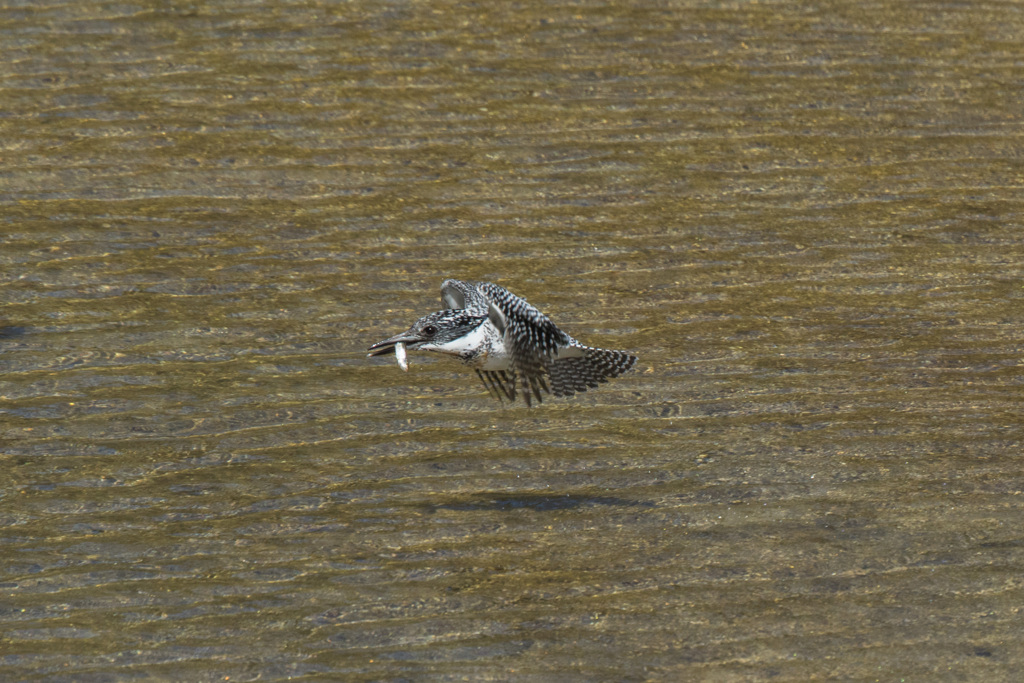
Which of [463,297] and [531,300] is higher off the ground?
[463,297]

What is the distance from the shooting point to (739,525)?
4.81 metres

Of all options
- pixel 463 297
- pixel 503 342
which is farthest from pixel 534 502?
pixel 463 297

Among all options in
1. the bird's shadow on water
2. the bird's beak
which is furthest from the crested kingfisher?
the bird's shadow on water

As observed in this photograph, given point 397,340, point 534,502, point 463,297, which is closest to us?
point 397,340

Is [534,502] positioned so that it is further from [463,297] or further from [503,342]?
[463,297]

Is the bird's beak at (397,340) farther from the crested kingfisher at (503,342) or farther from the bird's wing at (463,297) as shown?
the bird's wing at (463,297)

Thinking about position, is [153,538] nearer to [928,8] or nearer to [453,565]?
[453,565]

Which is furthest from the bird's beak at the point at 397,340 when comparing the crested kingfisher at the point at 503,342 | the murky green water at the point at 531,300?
the murky green water at the point at 531,300

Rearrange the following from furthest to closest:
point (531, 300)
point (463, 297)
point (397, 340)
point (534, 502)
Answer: point (531, 300)
point (534, 502)
point (463, 297)
point (397, 340)

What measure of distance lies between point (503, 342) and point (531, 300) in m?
1.53

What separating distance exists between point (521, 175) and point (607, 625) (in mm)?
3199

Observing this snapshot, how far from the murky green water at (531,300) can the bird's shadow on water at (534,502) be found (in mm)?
17

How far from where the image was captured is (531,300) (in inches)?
243

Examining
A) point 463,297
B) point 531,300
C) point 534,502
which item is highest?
point 463,297
